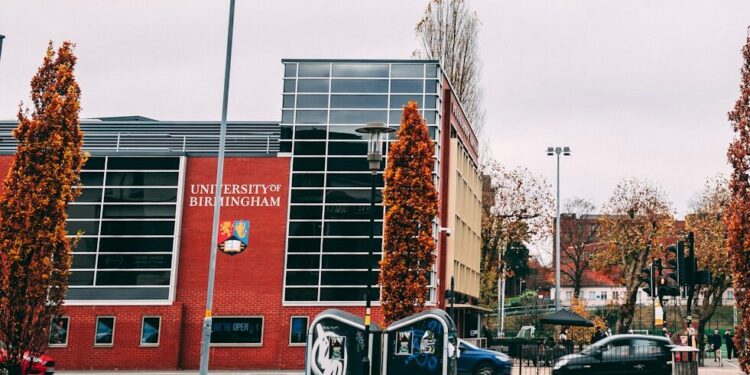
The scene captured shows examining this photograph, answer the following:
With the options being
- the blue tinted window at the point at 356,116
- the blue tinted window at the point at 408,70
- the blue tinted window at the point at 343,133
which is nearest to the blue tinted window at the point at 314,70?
the blue tinted window at the point at 356,116

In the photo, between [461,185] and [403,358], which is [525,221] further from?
[403,358]

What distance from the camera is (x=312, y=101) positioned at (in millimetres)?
36625

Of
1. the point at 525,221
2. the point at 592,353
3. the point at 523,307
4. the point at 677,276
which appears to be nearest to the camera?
the point at 677,276

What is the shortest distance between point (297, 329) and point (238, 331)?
103 inches

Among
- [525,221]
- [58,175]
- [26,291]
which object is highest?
[525,221]

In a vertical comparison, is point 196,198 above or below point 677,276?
above

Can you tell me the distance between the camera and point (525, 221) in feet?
183

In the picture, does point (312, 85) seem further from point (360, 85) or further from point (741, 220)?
point (741, 220)

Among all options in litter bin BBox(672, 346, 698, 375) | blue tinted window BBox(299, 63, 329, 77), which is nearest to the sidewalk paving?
blue tinted window BBox(299, 63, 329, 77)

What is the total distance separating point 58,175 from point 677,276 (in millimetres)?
15613

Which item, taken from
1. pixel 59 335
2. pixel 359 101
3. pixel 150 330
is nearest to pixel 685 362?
pixel 359 101

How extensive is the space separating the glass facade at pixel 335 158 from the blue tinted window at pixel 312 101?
46 mm

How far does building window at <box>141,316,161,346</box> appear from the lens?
34219 millimetres

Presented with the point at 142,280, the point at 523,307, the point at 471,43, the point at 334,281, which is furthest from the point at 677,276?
the point at 523,307
